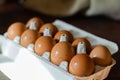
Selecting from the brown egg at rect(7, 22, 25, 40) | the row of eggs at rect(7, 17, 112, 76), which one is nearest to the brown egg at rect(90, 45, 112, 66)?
the row of eggs at rect(7, 17, 112, 76)

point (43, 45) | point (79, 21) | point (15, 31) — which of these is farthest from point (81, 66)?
point (79, 21)

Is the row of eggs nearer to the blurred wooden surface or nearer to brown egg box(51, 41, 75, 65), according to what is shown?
brown egg box(51, 41, 75, 65)

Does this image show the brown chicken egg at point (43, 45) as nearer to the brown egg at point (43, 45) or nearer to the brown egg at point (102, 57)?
the brown egg at point (43, 45)

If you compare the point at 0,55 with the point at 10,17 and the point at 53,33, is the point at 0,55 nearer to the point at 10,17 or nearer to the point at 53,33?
the point at 53,33

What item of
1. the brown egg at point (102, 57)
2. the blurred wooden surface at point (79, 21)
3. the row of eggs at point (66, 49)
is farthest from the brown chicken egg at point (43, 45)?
the blurred wooden surface at point (79, 21)

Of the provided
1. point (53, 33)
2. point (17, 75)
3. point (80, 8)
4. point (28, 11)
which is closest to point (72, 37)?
point (53, 33)
